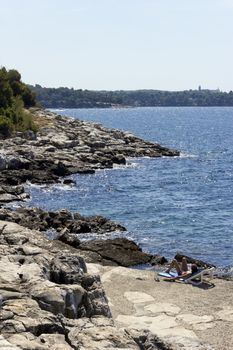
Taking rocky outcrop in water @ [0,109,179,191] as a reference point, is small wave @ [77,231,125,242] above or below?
below

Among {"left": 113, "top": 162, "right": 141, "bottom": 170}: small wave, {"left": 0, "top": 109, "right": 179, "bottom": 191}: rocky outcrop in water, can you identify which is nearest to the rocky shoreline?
{"left": 0, "top": 109, "right": 179, "bottom": 191}: rocky outcrop in water

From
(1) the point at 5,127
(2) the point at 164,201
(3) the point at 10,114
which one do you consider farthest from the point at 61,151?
(2) the point at 164,201

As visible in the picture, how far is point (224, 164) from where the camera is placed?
86.6 metres

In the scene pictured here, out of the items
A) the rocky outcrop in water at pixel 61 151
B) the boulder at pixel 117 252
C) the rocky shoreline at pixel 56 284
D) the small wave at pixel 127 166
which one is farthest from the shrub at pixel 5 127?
the boulder at pixel 117 252

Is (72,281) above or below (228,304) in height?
above

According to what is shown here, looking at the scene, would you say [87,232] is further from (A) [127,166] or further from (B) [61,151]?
(A) [127,166]

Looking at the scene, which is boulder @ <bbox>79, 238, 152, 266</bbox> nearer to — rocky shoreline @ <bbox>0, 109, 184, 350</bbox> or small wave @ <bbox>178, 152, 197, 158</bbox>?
rocky shoreline @ <bbox>0, 109, 184, 350</bbox>

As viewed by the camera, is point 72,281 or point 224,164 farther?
point 224,164

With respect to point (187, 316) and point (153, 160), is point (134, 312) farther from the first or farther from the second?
point (153, 160)

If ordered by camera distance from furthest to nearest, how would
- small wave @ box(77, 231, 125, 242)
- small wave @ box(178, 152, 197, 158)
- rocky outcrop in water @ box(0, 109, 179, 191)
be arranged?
1. small wave @ box(178, 152, 197, 158)
2. rocky outcrop in water @ box(0, 109, 179, 191)
3. small wave @ box(77, 231, 125, 242)

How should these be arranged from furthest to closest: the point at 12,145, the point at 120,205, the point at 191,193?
the point at 12,145 → the point at 191,193 → the point at 120,205

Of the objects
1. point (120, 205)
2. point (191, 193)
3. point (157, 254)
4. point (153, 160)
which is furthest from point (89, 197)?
point (153, 160)

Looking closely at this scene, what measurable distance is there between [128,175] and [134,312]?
46.7 m

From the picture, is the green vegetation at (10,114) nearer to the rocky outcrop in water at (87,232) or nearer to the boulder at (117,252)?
the rocky outcrop in water at (87,232)
